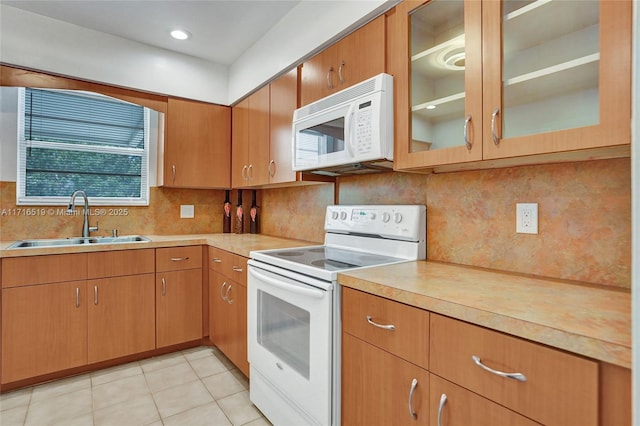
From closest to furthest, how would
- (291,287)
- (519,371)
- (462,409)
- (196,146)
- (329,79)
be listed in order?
(519,371) < (462,409) < (291,287) < (329,79) < (196,146)

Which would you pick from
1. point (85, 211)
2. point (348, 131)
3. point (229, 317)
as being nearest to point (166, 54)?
point (85, 211)

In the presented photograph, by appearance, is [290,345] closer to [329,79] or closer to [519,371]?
[519,371]

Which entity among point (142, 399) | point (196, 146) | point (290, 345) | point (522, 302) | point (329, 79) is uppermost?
point (329, 79)

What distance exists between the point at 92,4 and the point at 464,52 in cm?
230

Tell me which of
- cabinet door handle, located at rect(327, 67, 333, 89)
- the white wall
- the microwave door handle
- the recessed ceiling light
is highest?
the recessed ceiling light

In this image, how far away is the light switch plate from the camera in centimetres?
312

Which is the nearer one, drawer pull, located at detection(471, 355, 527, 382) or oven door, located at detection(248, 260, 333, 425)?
drawer pull, located at detection(471, 355, 527, 382)

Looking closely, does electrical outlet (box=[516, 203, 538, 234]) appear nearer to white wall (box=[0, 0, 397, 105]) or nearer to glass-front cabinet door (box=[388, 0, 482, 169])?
glass-front cabinet door (box=[388, 0, 482, 169])

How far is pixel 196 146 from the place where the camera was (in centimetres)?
292

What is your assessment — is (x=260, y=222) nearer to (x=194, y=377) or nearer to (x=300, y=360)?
(x=194, y=377)

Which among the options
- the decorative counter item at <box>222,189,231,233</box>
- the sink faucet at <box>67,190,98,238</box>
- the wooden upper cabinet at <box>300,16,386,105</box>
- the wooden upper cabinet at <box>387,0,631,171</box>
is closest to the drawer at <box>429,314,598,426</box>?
the wooden upper cabinet at <box>387,0,631,171</box>

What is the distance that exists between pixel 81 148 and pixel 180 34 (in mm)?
1212

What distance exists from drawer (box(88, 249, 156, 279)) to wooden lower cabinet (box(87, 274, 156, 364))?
4 centimetres

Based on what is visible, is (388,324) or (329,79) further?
(329,79)
